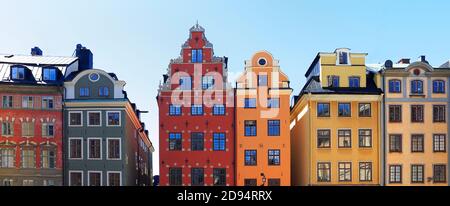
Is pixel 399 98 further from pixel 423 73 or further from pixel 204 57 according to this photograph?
pixel 204 57

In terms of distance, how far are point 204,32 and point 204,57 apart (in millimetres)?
2052

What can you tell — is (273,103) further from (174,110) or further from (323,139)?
(174,110)

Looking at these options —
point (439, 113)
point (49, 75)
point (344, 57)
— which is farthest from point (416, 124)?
point (49, 75)

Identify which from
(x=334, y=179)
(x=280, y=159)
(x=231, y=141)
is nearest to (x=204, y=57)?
(x=231, y=141)

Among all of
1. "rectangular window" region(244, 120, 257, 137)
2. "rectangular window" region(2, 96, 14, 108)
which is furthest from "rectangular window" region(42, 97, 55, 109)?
"rectangular window" region(244, 120, 257, 137)

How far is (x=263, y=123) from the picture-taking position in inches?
1874

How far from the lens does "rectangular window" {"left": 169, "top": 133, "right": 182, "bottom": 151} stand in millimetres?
47406

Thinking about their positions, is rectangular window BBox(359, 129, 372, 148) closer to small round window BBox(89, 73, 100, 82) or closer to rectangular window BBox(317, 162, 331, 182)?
rectangular window BBox(317, 162, 331, 182)

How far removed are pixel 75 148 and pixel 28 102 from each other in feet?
17.8

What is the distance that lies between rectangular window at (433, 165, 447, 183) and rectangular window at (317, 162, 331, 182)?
839cm

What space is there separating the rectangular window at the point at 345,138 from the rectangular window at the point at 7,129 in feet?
86.1

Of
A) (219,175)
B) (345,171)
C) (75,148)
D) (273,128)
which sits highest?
(273,128)

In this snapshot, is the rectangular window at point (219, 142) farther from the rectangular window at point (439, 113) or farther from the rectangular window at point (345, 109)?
the rectangular window at point (439, 113)


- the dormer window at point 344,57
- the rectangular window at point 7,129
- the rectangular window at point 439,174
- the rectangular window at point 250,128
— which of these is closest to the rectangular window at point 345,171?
the rectangular window at point 439,174
